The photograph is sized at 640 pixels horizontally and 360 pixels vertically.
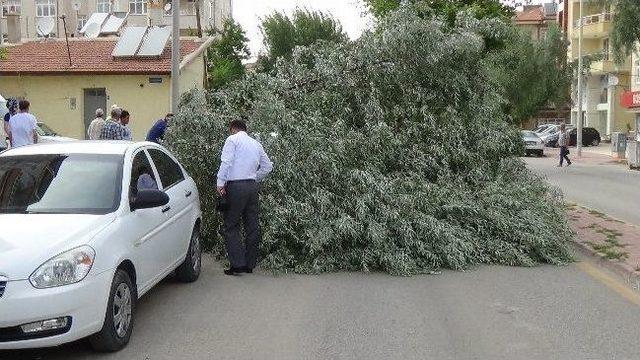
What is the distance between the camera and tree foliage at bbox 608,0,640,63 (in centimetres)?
3228

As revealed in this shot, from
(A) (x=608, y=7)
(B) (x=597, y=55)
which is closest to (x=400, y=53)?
(A) (x=608, y=7)

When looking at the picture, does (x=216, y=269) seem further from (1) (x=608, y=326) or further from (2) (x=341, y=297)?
(1) (x=608, y=326)

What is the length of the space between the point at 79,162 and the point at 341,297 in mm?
2720

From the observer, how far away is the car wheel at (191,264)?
7.95 metres

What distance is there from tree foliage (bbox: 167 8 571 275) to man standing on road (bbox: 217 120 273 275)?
0.29 m

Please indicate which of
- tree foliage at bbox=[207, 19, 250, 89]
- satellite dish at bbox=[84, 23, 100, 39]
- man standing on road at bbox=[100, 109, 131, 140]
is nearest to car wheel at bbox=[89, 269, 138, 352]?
man standing on road at bbox=[100, 109, 131, 140]

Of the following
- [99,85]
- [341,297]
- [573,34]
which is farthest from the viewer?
[573,34]

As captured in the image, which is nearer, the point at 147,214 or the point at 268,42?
the point at 147,214

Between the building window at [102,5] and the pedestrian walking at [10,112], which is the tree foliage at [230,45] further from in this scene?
the pedestrian walking at [10,112]

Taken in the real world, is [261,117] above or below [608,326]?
above

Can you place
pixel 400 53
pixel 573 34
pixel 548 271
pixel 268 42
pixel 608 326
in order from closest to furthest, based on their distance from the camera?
1. pixel 608 326
2. pixel 548 271
3. pixel 400 53
4. pixel 268 42
5. pixel 573 34

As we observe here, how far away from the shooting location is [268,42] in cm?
4897

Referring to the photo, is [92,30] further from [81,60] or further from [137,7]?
[137,7]

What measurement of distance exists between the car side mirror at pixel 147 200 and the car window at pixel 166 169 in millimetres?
1116
